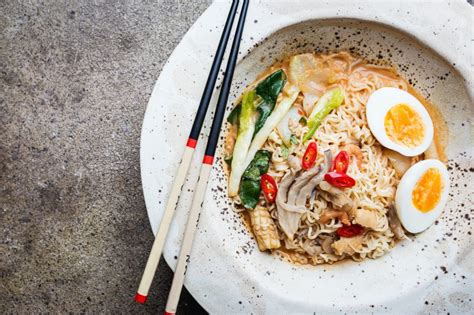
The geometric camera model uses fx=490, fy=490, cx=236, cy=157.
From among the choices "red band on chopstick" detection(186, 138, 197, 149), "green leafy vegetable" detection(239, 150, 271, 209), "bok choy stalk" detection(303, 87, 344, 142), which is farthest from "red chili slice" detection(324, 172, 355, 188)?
"red band on chopstick" detection(186, 138, 197, 149)

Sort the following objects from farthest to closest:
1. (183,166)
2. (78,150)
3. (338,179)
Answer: (78,150), (338,179), (183,166)

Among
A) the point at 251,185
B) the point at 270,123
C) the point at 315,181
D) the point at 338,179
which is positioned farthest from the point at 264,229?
the point at 270,123

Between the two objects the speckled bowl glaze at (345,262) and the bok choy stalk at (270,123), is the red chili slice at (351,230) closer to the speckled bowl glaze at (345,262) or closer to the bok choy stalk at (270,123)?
the speckled bowl glaze at (345,262)

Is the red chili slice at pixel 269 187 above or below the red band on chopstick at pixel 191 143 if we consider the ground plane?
below

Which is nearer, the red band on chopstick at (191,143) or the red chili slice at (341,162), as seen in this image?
the red band on chopstick at (191,143)

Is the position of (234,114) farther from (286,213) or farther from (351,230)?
(351,230)

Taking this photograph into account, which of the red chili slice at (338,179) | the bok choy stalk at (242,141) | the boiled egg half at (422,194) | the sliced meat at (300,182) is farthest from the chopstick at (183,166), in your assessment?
the boiled egg half at (422,194)

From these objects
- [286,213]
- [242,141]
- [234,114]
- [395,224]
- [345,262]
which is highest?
[234,114]
